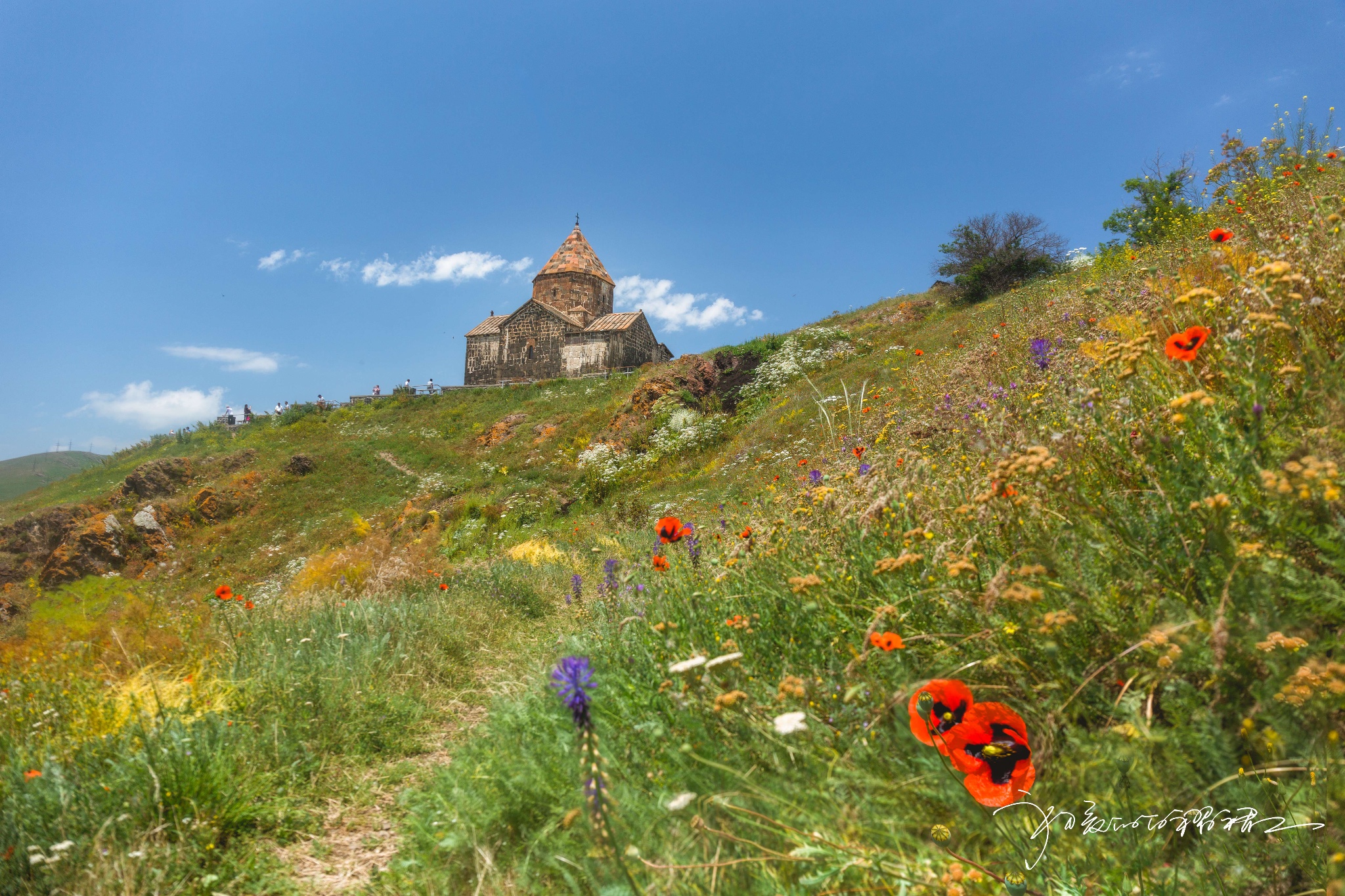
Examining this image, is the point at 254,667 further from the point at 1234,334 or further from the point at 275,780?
the point at 1234,334

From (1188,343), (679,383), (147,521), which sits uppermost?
(679,383)

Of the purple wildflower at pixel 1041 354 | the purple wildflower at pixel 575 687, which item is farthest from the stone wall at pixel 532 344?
the purple wildflower at pixel 575 687

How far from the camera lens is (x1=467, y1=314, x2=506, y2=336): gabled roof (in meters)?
40.1

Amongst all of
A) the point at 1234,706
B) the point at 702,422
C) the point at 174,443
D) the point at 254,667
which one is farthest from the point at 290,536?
the point at 174,443

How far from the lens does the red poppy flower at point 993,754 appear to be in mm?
1192

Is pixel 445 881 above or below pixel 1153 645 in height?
below

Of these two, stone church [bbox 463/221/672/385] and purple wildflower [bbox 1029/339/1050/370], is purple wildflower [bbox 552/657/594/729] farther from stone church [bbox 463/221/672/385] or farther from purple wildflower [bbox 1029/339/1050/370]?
stone church [bbox 463/221/672/385]

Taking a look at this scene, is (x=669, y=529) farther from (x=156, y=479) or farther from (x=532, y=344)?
(x=532, y=344)

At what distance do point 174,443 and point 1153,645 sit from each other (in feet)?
159

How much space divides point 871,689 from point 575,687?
720 millimetres

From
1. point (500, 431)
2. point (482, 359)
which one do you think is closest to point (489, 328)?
point (482, 359)

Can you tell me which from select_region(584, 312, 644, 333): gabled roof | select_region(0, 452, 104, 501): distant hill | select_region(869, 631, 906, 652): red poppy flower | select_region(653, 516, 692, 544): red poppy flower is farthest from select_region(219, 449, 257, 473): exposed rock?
select_region(0, 452, 104, 501): distant hill

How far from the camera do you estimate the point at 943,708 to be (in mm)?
1311

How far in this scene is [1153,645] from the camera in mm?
1138
